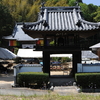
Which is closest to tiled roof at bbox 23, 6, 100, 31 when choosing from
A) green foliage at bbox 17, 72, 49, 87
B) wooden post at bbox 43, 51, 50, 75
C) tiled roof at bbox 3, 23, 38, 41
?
wooden post at bbox 43, 51, 50, 75

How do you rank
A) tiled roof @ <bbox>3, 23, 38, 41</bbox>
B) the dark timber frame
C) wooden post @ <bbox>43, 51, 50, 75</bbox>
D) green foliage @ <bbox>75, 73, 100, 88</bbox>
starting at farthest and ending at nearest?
tiled roof @ <bbox>3, 23, 38, 41</bbox>
wooden post @ <bbox>43, 51, 50, 75</bbox>
the dark timber frame
green foliage @ <bbox>75, 73, 100, 88</bbox>

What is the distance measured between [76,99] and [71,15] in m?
8.04

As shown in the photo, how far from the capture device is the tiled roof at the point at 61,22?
441 inches

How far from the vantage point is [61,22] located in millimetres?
12258

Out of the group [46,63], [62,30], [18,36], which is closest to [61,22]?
[62,30]

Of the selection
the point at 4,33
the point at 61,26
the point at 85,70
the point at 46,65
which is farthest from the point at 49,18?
the point at 4,33

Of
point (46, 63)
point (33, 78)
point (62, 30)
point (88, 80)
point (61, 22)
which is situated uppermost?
point (61, 22)

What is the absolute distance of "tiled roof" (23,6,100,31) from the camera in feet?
36.7

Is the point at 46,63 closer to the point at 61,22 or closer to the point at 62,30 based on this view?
the point at 62,30

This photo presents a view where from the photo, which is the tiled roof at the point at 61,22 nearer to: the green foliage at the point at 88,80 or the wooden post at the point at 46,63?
the wooden post at the point at 46,63

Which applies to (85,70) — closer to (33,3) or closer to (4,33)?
(4,33)

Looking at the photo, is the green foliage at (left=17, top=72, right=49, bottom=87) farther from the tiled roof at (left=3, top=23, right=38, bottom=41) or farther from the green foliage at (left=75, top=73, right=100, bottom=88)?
the tiled roof at (left=3, top=23, right=38, bottom=41)

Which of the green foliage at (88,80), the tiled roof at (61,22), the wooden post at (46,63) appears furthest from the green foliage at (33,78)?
the tiled roof at (61,22)

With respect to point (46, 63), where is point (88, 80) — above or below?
below
